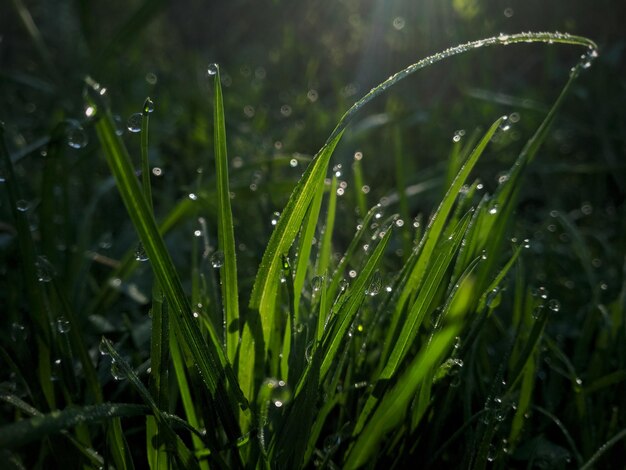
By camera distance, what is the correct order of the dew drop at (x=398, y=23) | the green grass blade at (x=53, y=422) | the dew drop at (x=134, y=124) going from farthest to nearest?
1. the dew drop at (x=398, y=23)
2. the dew drop at (x=134, y=124)
3. the green grass blade at (x=53, y=422)

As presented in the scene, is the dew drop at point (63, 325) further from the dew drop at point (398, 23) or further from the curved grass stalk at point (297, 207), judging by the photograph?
the dew drop at point (398, 23)

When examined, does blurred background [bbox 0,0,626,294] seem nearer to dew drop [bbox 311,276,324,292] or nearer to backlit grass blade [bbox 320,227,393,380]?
dew drop [bbox 311,276,324,292]

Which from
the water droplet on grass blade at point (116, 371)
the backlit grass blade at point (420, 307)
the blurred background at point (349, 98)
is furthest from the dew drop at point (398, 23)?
the water droplet on grass blade at point (116, 371)

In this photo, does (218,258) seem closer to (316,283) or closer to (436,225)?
(316,283)

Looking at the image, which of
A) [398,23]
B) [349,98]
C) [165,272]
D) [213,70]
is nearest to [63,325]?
[165,272]

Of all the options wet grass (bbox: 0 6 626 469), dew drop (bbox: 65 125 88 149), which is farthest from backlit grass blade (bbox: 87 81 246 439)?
dew drop (bbox: 65 125 88 149)
